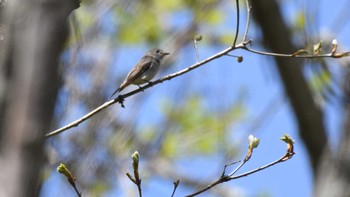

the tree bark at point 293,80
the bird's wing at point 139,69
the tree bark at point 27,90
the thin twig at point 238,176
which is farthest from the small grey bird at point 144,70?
the tree bark at point 27,90

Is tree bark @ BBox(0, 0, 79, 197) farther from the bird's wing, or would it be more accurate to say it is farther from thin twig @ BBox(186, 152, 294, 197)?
the bird's wing

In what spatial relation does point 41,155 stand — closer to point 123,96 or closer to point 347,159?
point 123,96

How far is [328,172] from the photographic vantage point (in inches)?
188

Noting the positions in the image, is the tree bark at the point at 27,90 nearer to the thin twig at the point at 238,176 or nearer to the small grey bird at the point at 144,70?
the thin twig at the point at 238,176

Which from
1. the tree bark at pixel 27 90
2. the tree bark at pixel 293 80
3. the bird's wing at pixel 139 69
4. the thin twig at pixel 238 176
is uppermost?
the tree bark at pixel 293 80

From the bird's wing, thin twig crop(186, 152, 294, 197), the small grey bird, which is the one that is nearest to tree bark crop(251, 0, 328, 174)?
the small grey bird

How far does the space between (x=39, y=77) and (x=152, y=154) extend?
5.55 m

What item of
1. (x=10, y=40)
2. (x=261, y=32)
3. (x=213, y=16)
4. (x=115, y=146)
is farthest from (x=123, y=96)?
(x=213, y=16)

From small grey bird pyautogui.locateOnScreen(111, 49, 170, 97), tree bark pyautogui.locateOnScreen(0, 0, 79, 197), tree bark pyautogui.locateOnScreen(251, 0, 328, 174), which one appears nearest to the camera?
tree bark pyautogui.locateOnScreen(0, 0, 79, 197)

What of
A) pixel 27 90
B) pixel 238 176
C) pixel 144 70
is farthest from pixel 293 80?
pixel 27 90

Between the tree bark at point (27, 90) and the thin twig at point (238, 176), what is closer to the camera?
the tree bark at point (27, 90)

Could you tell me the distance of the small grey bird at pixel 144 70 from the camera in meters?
5.42

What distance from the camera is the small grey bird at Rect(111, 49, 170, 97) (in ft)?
17.8

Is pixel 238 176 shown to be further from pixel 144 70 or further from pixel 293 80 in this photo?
pixel 293 80
